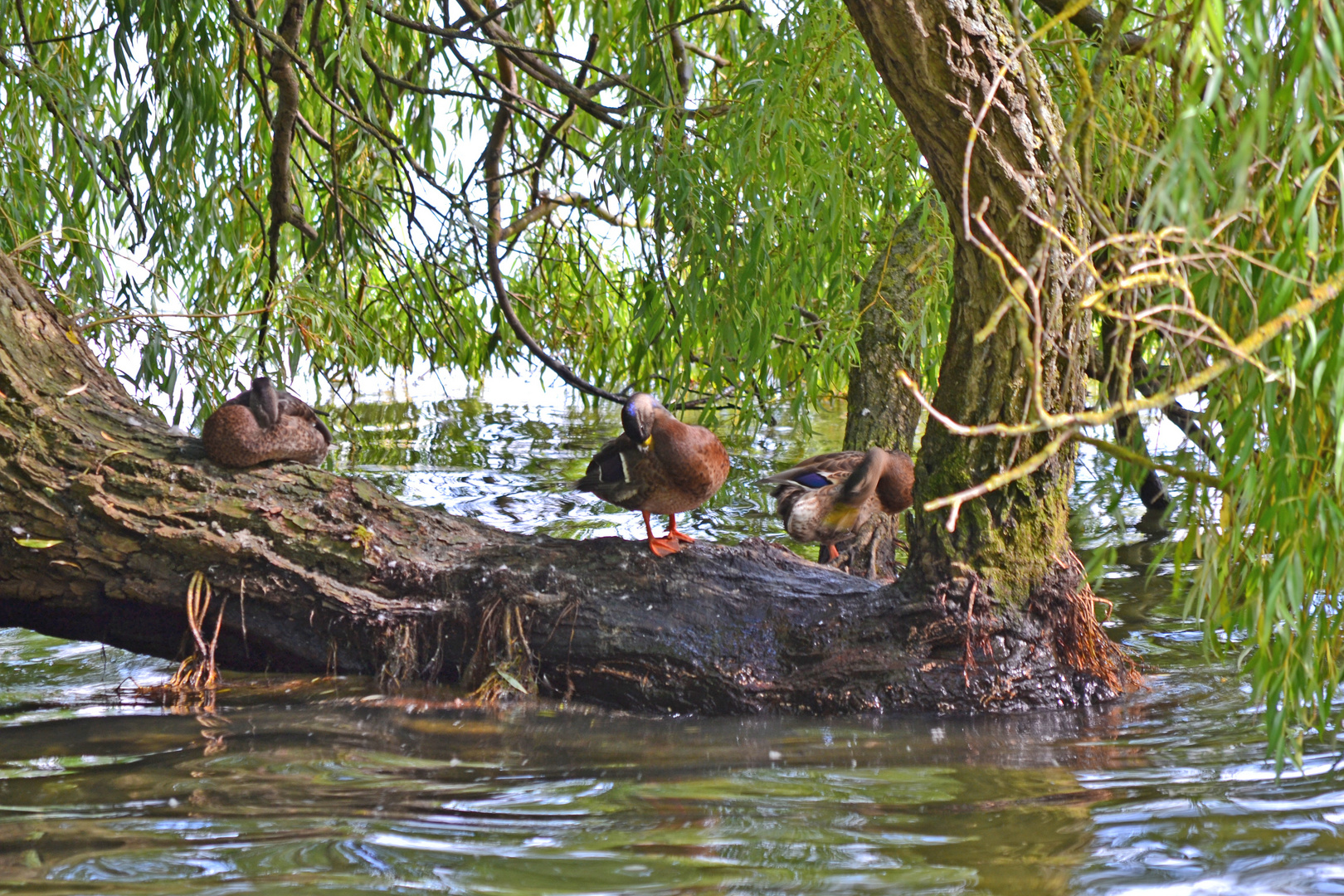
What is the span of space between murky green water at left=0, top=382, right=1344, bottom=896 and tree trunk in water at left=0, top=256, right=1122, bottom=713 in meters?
0.13

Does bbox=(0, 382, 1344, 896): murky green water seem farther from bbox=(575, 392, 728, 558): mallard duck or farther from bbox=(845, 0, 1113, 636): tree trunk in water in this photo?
bbox=(575, 392, 728, 558): mallard duck

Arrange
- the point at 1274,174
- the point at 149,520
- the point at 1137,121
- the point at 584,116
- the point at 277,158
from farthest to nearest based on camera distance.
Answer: the point at 584,116, the point at 277,158, the point at 149,520, the point at 1137,121, the point at 1274,174

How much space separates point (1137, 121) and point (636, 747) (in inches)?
82.4

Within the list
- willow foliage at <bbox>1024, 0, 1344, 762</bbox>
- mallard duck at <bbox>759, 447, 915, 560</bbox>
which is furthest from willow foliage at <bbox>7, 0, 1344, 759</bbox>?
mallard duck at <bbox>759, 447, 915, 560</bbox>

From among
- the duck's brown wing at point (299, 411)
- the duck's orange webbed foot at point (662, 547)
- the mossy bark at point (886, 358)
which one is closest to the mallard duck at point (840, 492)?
the duck's orange webbed foot at point (662, 547)

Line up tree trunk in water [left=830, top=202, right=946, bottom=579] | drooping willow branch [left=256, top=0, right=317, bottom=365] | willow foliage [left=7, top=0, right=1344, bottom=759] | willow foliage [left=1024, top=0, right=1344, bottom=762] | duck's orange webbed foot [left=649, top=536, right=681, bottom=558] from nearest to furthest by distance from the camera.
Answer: willow foliage [left=1024, top=0, right=1344, bottom=762] → willow foliage [left=7, top=0, right=1344, bottom=759] → duck's orange webbed foot [left=649, top=536, right=681, bottom=558] → drooping willow branch [left=256, top=0, right=317, bottom=365] → tree trunk in water [left=830, top=202, right=946, bottom=579]

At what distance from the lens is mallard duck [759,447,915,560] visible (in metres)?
4.24

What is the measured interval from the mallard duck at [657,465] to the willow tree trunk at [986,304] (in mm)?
760

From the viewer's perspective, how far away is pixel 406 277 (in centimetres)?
559

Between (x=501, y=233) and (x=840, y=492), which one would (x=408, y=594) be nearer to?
(x=840, y=492)

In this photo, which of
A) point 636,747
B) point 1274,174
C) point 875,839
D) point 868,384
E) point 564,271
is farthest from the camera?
point 564,271

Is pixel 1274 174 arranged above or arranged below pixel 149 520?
above

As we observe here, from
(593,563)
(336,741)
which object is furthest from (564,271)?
(336,741)

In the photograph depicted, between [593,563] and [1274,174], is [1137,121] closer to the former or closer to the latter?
[1274,174]
